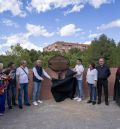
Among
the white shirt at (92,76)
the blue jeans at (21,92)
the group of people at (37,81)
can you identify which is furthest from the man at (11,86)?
the white shirt at (92,76)

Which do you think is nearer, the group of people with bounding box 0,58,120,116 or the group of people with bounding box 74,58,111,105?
the group of people with bounding box 0,58,120,116

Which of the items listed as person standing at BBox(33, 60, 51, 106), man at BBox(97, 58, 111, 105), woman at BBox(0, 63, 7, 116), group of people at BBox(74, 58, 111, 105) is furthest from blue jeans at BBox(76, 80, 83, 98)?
woman at BBox(0, 63, 7, 116)

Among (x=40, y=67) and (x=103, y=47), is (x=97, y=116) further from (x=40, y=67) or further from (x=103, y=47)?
(x=103, y=47)

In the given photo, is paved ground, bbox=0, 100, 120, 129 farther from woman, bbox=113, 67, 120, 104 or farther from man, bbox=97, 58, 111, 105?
man, bbox=97, 58, 111, 105

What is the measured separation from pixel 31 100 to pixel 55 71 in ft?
4.66

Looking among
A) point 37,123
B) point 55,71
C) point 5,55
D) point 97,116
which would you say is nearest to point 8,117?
point 37,123

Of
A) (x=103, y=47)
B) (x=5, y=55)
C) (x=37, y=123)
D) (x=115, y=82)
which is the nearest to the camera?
(x=37, y=123)

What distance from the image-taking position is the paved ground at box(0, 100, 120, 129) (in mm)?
8102

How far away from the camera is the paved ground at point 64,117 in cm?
810

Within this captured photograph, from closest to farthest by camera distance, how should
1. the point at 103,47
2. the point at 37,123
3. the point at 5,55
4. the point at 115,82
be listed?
the point at 37,123, the point at 115,82, the point at 5,55, the point at 103,47

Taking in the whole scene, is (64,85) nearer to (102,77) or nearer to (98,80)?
(98,80)

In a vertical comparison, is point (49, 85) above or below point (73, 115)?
above

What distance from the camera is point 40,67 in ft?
37.4

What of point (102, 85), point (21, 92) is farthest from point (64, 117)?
point (102, 85)
